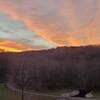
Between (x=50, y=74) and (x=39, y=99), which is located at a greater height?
(x=50, y=74)

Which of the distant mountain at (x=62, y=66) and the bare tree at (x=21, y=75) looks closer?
the bare tree at (x=21, y=75)

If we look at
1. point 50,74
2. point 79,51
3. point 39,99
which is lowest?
point 39,99

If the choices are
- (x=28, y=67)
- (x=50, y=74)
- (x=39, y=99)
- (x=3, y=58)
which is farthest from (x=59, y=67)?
(x=39, y=99)

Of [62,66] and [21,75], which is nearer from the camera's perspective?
[21,75]

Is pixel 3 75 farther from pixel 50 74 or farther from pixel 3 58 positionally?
pixel 50 74

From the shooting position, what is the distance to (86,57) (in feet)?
190

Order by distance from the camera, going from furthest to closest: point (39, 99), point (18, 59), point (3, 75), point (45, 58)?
point (3, 75), point (45, 58), point (18, 59), point (39, 99)

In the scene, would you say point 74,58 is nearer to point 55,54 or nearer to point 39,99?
point 55,54

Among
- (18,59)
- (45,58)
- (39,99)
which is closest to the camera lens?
(39,99)

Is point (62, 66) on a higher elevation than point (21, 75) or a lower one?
higher

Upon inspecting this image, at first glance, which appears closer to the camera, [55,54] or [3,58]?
[55,54]

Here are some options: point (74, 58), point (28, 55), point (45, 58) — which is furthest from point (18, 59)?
point (74, 58)

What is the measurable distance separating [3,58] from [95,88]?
1815 centimetres

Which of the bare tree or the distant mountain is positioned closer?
the bare tree
